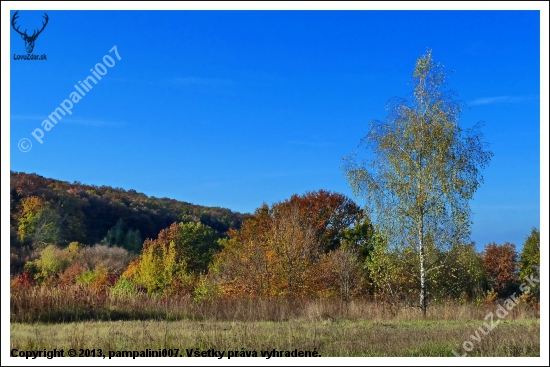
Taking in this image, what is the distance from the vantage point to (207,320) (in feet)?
55.1

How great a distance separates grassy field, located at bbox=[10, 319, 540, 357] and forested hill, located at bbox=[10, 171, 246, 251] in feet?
145

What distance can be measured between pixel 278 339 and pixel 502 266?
155 feet

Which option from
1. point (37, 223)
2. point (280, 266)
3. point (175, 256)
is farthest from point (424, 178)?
point (37, 223)

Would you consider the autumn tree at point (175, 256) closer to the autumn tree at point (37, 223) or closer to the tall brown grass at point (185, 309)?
the tall brown grass at point (185, 309)

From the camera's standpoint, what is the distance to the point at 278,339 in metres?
12.0

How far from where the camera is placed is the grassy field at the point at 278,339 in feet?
36.4

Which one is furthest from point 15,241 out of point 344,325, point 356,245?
point 344,325

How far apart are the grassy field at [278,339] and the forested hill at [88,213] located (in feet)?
145

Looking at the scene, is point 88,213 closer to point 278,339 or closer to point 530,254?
point 530,254

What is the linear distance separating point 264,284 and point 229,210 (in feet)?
199

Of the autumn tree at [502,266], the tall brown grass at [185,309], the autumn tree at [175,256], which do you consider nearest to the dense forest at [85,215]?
the autumn tree at [175,256]

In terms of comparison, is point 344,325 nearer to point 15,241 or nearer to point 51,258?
point 51,258

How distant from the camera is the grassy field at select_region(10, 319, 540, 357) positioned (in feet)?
36.4

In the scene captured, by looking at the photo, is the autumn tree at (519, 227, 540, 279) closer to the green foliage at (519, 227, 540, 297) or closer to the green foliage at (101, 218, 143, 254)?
the green foliage at (519, 227, 540, 297)
